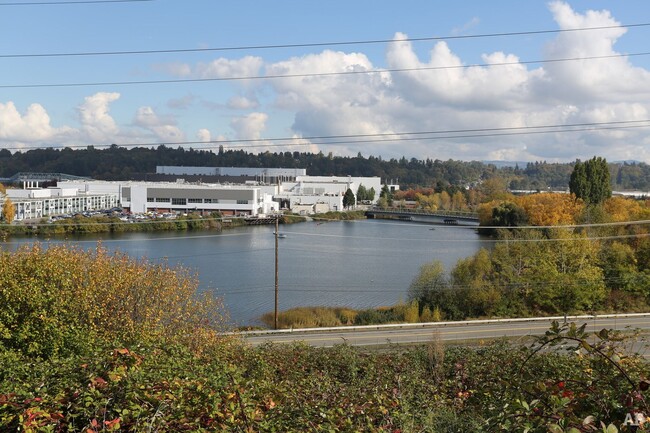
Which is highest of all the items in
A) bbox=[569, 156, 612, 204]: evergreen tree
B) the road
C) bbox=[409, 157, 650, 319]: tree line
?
bbox=[569, 156, 612, 204]: evergreen tree

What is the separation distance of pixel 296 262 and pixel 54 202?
45.1 ft

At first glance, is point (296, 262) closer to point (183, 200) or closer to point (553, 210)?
point (553, 210)

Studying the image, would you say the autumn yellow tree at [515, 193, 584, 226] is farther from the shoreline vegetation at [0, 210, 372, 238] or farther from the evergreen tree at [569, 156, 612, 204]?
the shoreline vegetation at [0, 210, 372, 238]

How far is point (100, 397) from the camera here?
149cm

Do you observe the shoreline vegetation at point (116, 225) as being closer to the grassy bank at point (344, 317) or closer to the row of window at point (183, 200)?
the row of window at point (183, 200)

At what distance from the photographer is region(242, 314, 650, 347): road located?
668cm

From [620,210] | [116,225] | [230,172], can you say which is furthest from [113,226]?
[230,172]

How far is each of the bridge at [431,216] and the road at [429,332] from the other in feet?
59.8

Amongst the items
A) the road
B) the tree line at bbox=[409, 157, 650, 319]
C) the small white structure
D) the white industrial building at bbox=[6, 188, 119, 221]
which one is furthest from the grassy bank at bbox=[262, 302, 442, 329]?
the small white structure

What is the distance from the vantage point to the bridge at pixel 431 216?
2718 cm

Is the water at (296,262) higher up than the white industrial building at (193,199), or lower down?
lower down

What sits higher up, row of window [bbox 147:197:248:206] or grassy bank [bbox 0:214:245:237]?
row of window [bbox 147:197:248:206]

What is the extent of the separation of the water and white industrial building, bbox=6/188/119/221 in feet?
16.2

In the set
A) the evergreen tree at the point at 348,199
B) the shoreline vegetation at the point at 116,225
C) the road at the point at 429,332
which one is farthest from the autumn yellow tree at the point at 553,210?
the evergreen tree at the point at 348,199
